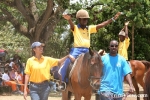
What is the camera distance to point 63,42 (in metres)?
30.3

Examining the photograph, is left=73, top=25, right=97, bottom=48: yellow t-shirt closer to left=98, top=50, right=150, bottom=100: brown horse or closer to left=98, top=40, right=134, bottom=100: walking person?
left=98, top=40, right=134, bottom=100: walking person

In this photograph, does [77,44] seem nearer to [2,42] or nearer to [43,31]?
[43,31]

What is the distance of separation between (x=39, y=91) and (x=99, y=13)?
11337 millimetres

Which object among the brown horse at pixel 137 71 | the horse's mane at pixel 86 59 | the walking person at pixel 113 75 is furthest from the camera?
the brown horse at pixel 137 71

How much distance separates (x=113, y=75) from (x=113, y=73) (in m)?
0.03

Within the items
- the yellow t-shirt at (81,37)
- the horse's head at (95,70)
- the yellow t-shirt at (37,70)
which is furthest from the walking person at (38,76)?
the yellow t-shirt at (81,37)

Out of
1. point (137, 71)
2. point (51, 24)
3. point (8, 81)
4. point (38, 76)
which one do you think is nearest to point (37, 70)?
point (38, 76)

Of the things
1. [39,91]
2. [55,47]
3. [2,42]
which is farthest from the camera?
[2,42]

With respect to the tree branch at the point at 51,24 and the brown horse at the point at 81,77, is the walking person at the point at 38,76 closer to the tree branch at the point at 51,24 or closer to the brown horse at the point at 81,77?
the brown horse at the point at 81,77

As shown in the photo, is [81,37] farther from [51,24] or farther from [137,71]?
[51,24]

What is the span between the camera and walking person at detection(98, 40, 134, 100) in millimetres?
5875

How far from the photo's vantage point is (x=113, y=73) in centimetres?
587

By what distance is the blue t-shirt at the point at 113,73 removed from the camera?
19.3 ft

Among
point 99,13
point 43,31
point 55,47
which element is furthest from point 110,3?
point 55,47
